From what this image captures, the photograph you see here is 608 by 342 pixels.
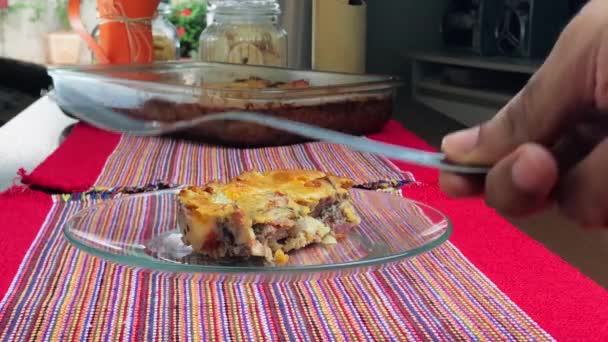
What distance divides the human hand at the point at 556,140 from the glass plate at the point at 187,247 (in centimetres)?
8

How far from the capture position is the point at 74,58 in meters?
2.91

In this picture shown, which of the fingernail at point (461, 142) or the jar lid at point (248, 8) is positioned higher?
the jar lid at point (248, 8)

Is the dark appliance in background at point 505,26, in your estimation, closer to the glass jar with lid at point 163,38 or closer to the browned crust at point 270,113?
the browned crust at point 270,113

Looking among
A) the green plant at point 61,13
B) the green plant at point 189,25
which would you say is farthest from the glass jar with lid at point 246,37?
the green plant at point 61,13

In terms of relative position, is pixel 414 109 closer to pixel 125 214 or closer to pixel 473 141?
pixel 125 214

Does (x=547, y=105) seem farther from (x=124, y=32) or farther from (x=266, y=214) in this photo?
(x=124, y=32)

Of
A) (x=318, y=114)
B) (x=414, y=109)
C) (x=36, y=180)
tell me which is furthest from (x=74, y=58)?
(x=36, y=180)

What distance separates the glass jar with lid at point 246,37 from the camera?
1300 mm

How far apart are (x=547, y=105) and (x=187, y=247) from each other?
9.4 inches

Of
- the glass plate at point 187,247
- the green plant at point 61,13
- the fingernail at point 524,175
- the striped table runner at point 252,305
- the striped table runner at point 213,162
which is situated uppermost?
the green plant at point 61,13

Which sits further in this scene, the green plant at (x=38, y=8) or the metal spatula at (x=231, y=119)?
the green plant at (x=38, y=8)

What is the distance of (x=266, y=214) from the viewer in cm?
50

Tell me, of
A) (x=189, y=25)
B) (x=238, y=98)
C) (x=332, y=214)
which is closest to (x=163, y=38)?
(x=238, y=98)

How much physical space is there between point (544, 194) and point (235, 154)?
665mm
